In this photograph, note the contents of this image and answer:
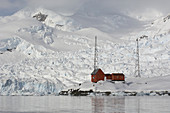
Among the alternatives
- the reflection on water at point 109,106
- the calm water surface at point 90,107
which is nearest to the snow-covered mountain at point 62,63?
the calm water surface at point 90,107

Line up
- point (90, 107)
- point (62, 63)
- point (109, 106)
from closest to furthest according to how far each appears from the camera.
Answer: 1. point (90, 107)
2. point (109, 106)
3. point (62, 63)

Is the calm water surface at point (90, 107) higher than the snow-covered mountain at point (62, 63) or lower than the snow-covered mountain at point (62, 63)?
lower

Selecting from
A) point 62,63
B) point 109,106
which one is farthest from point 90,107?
point 62,63

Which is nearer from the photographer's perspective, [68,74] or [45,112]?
[45,112]

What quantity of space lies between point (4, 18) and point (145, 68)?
13249 cm

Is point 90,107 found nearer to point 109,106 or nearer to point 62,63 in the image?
point 109,106

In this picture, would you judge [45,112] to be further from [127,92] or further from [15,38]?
[15,38]

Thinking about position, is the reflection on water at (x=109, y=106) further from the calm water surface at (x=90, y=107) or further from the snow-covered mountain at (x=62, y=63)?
the snow-covered mountain at (x=62, y=63)

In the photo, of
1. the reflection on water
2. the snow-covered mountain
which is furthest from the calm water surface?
the snow-covered mountain

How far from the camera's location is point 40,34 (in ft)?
407

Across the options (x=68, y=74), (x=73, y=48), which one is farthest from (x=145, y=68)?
(x=73, y=48)

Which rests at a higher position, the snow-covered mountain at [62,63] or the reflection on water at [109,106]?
the snow-covered mountain at [62,63]

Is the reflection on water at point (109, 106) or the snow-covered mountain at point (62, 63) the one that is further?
the snow-covered mountain at point (62, 63)

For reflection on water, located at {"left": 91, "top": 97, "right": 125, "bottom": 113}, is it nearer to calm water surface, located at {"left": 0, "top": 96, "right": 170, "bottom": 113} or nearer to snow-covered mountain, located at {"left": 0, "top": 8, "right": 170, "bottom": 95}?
calm water surface, located at {"left": 0, "top": 96, "right": 170, "bottom": 113}
